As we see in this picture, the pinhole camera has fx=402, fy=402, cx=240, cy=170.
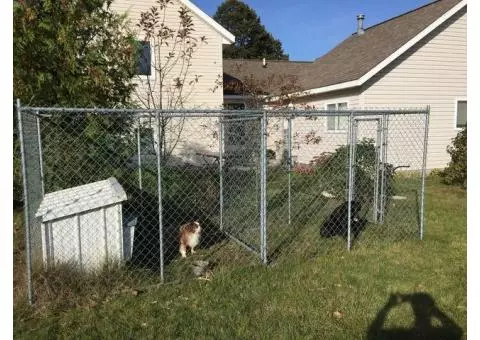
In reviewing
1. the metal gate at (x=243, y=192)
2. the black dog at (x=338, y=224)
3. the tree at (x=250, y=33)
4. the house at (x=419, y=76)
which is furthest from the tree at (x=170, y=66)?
the tree at (x=250, y=33)

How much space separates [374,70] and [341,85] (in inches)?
48.9

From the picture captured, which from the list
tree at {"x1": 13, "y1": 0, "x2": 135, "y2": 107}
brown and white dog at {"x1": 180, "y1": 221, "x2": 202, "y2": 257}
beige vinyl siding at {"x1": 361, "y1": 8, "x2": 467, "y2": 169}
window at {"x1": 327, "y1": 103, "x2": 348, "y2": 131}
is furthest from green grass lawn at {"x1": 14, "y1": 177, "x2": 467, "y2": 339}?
window at {"x1": 327, "y1": 103, "x2": 348, "y2": 131}

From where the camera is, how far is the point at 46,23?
5180 millimetres

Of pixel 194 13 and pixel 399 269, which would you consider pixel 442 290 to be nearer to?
pixel 399 269

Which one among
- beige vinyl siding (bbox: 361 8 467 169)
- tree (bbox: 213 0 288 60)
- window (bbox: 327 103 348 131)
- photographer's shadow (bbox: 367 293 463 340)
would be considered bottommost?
photographer's shadow (bbox: 367 293 463 340)

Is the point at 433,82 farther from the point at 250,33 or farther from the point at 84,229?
the point at 250,33

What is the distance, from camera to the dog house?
428 cm

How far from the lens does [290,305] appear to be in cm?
409

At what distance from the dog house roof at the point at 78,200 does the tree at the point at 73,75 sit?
3.63 feet

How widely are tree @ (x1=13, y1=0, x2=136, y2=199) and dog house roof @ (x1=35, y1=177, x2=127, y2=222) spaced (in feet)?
3.63

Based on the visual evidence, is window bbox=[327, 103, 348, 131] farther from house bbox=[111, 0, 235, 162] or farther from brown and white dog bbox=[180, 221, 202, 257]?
brown and white dog bbox=[180, 221, 202, 257]

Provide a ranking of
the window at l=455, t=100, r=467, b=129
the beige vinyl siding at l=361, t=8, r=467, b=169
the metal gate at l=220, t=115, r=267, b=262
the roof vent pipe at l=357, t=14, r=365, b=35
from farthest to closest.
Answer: the roof vent pipe at l=357, t=14, r=365, b=35 → the window at l=455, t=100, r=467, b=129 → the beige vinyl siding at l=361, t=8, r=467, b=169 → the metal gate at l=220, t=115, r=267, b=262

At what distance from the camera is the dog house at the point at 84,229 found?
4277 mm
